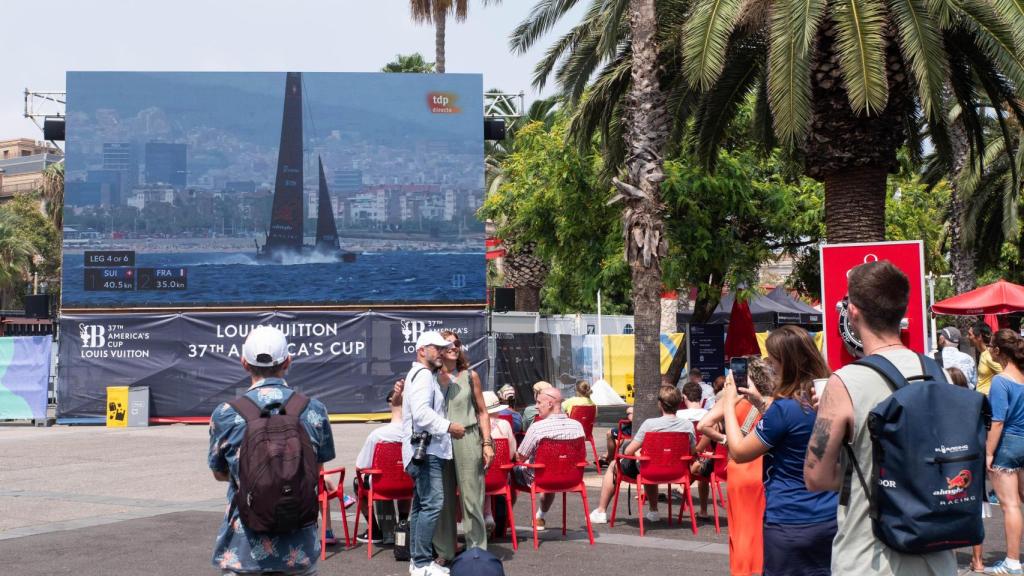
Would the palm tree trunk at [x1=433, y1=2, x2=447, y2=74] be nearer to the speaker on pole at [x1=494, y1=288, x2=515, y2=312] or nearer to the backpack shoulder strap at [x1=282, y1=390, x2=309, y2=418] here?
the speaker on pole at [x1=494, y1=288, x2=515, y2=312]

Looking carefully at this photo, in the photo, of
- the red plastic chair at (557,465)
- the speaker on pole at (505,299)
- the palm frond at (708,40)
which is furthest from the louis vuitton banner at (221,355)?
the red plastic chair at (557,465)

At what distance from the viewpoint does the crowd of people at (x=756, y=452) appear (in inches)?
126

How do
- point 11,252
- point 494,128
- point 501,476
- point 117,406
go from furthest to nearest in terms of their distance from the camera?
point 11,252
point 494,128
point 117,406
point 501,476

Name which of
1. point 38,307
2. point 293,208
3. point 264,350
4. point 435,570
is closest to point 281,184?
point 293,208

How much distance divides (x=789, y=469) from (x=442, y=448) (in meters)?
3.36

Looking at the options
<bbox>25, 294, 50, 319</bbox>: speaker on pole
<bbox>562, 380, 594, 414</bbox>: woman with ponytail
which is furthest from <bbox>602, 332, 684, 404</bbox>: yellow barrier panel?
<bbox>562, 380, 594, 414</bbox>: woman with ponytail

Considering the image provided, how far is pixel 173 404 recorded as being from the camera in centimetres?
2445

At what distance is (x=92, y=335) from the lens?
80.4ft

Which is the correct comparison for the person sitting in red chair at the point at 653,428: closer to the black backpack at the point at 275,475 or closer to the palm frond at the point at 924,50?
the palm frond at the point at 924,50

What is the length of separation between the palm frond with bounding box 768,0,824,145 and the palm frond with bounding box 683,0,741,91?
698 mm

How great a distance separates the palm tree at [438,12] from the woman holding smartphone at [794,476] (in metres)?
33.6

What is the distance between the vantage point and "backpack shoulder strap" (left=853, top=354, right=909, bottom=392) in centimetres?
312

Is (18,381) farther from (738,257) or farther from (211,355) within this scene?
(738,257)

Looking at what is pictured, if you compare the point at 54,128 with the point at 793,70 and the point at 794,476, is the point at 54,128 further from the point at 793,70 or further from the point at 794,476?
the point at 794,476
